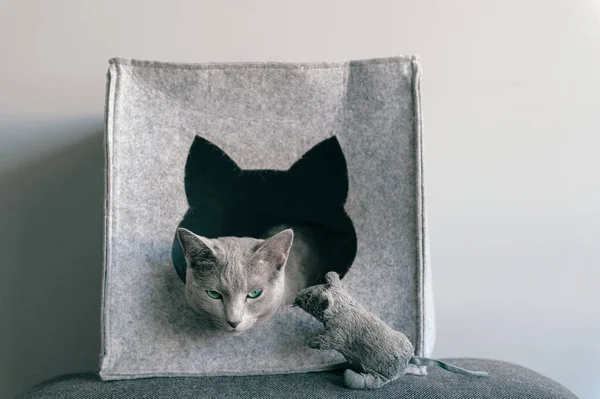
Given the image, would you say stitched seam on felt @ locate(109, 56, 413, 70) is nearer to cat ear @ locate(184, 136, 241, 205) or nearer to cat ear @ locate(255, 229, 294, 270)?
cat ear @ locate(184, 136, 241, 205)

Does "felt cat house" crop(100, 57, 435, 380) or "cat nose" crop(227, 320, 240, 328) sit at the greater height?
"felt cat house" crop(100, 57, 435, 380)

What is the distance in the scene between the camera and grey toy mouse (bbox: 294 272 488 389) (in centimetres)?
69

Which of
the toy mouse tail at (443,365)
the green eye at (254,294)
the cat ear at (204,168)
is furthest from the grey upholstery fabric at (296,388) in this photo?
the cat ear at (204,168)

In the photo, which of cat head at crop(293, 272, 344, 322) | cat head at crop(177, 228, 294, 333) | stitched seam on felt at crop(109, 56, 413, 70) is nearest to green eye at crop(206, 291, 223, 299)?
cat head at crop(177, 228, 294, 333)

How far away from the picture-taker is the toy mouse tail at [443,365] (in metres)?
0.73

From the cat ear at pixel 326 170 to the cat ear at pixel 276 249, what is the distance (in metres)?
0.11

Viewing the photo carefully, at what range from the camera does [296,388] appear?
70 cm

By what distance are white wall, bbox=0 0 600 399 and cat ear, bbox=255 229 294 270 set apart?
0.40 meters

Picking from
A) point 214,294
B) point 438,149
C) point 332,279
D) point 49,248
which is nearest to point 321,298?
point 332,279

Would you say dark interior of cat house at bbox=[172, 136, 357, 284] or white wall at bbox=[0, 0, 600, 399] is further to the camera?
white wall at bbox=[0, 0, 600, 399]

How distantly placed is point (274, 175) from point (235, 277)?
0.17m

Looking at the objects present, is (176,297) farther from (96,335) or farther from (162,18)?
(162,18)

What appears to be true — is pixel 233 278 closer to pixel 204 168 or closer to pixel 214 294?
pixel 214 294

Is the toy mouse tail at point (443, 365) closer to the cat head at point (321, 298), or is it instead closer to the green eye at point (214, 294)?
the cat head at point (321, 298)
